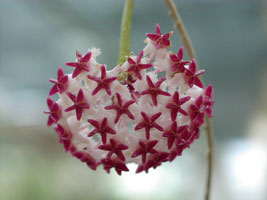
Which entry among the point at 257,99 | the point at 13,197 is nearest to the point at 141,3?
the point at 257,99

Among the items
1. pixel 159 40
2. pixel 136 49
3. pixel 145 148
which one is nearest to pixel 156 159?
pixel 145 148

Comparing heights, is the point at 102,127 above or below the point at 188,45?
below

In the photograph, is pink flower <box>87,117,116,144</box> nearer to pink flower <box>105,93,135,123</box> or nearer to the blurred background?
pink flower <box>105,93,135,123</box>

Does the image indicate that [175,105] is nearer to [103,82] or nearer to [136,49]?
[103,82]

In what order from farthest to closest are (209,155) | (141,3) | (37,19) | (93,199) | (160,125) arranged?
(93,199) → (37,19) → (141,3) → (209,155) → (160,125)

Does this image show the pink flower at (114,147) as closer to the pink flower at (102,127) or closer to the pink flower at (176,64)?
the pink flower at (102,127)

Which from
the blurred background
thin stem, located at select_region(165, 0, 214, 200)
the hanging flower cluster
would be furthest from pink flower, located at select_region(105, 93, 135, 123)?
the blurred background

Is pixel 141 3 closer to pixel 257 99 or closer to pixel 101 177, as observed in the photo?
pixel 257 99
